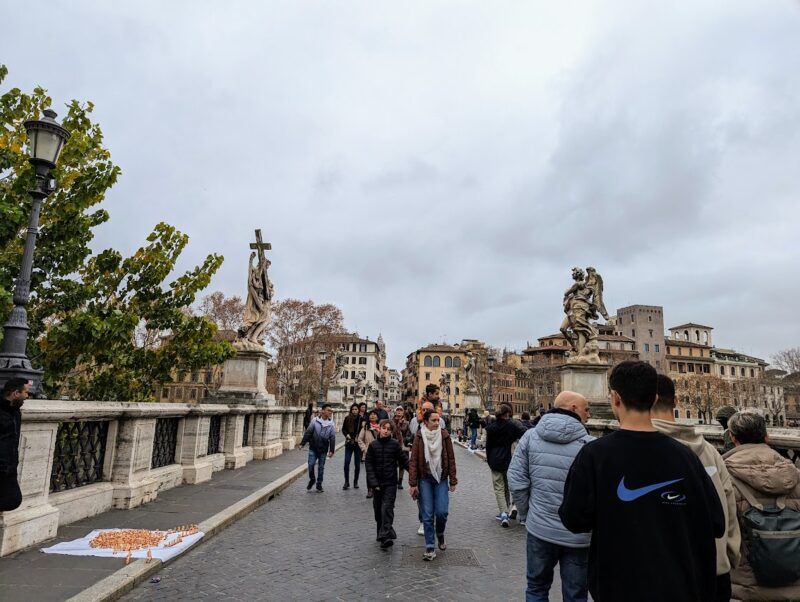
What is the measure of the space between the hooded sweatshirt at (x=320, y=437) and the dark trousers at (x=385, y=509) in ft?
15.1

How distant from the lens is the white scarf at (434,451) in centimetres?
686

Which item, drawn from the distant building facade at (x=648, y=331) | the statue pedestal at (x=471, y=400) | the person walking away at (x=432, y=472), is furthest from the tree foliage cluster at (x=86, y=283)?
the distant building facade at (x=648, y=331)

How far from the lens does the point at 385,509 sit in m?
7.20

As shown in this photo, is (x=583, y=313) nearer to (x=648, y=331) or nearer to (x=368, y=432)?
(x=368, y=432)

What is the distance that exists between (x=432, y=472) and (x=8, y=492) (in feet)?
14.5

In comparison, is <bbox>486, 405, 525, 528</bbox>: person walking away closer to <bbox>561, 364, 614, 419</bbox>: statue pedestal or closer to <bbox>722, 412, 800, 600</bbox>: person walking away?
<bbox>561, 364, 614, 419</bbox>: statue pedestal

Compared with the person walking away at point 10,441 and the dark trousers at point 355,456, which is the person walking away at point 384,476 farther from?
the dark trousers at point 355,456

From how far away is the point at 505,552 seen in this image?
7.00 meters

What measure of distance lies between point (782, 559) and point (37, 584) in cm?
570

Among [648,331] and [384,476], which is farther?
[648,331]

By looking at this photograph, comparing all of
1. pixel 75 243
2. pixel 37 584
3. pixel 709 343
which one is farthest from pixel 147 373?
pixel 709 343

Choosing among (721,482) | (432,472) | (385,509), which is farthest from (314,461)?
(721,482)

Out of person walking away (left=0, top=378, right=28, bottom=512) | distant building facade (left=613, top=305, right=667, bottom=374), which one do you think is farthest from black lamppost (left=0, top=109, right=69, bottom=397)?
distant building facade (left=613, top=305, right=667, bottom=374)

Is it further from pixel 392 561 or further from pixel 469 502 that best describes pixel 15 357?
pixel 469 502
